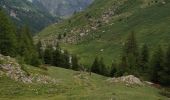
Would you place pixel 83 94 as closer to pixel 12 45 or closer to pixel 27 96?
pixel 27 96

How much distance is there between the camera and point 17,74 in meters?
68.5

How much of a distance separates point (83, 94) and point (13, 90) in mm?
10454

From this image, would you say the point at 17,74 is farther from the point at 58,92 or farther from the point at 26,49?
the point at 26,49

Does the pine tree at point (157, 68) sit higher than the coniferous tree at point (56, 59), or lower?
lower

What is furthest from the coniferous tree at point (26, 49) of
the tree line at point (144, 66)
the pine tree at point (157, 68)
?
the pine tree at point (157, 68)

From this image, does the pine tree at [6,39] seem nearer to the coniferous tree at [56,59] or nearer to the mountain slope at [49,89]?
the mountain slope at [49,89]

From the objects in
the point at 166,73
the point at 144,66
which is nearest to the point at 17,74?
the point at 166,73

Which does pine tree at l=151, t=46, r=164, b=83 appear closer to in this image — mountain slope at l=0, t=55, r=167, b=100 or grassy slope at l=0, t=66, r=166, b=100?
mountain slope at l=0, t=55, r=167, b=100

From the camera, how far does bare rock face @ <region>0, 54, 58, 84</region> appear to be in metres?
67.1

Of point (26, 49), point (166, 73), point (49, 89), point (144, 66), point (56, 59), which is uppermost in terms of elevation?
point (26, 49)

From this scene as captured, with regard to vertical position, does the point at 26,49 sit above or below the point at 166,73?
above

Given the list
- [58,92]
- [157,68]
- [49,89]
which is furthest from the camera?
[157,68]

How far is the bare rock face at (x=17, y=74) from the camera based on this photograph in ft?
220

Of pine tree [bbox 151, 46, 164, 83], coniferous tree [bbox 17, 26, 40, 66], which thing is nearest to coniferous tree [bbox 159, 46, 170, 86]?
pine tree [bbox 151, 46, 164, 83]
